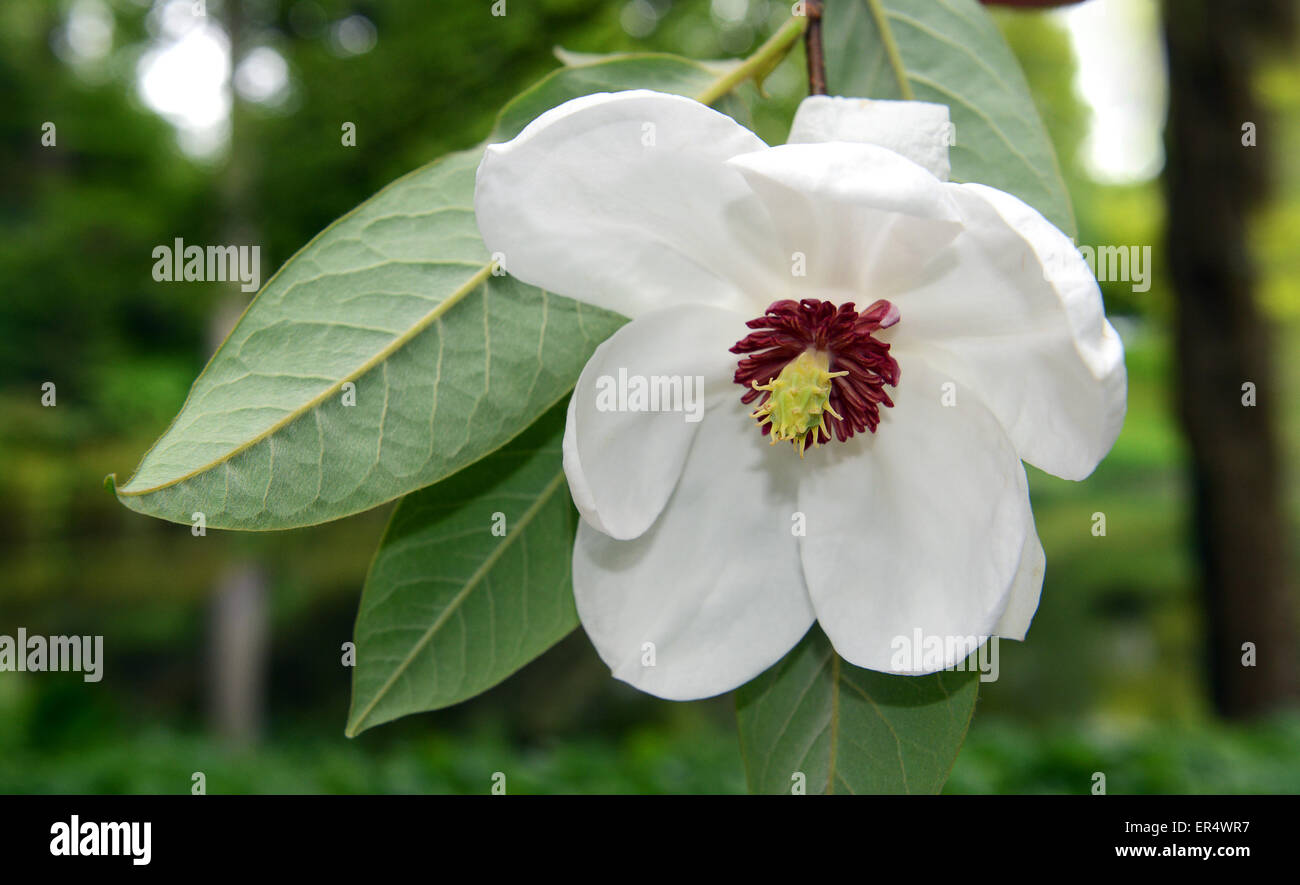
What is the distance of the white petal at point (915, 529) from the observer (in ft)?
1.24

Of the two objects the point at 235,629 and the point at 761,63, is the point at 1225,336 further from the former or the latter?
the point at 235,629

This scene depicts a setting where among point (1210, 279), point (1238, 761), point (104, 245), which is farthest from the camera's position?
point (104, 245)

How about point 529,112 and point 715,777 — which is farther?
point 715,777

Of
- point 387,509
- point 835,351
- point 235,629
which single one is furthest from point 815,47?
point 235,629

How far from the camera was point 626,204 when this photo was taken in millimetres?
375

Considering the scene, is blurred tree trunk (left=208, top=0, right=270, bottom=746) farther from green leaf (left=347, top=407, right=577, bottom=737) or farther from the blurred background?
green leaf (left=347, top=407, right=577, bottom=737)

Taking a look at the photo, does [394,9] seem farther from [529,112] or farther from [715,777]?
[529,112]

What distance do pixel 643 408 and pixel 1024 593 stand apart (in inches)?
6.3

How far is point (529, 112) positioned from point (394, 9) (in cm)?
311

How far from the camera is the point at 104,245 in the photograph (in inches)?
218

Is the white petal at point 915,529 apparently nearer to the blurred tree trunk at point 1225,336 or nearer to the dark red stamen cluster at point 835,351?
the dark red stamen cluster at point 835,351

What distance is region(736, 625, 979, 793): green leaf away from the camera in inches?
17.7

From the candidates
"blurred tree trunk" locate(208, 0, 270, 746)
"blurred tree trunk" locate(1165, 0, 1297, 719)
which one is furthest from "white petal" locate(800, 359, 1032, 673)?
"blurred tree trunk" locate(208, 0, 270, 746)

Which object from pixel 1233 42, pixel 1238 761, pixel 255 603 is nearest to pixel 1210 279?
pixel 1233 42
